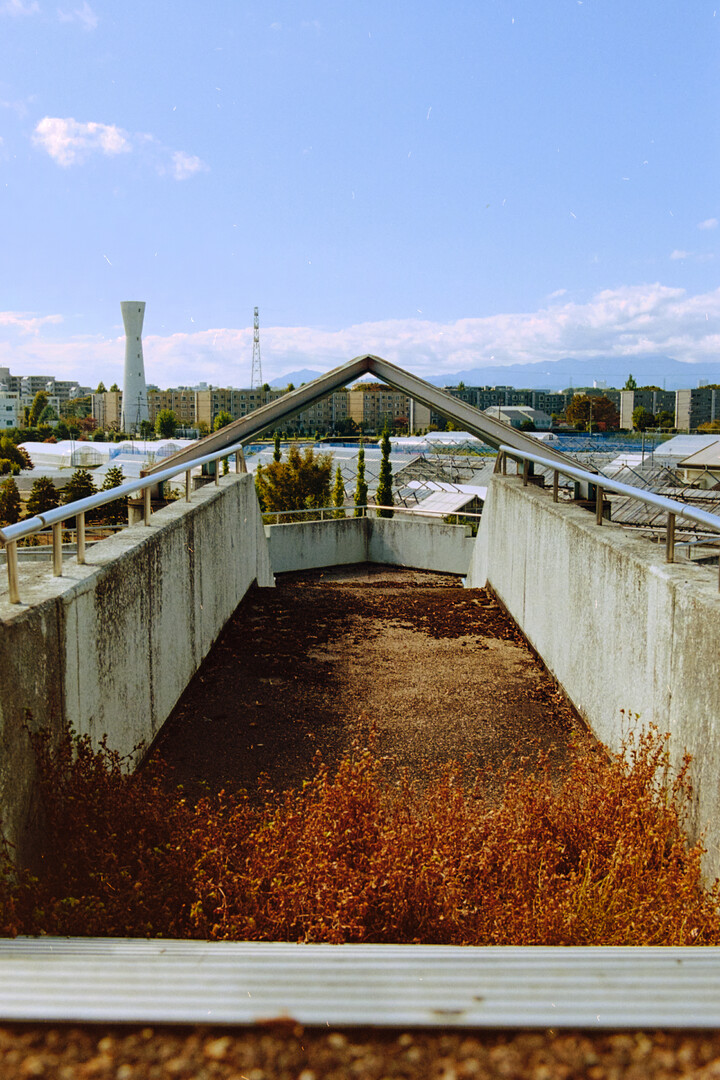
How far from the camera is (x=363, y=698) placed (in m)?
6.57

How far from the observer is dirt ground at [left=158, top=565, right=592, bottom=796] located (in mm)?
5402

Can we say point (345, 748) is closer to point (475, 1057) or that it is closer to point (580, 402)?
point (475, 1057)

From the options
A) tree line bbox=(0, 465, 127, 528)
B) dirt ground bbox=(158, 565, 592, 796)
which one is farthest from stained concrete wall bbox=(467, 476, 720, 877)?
tree line bbox=(0, 465, 127, 528)

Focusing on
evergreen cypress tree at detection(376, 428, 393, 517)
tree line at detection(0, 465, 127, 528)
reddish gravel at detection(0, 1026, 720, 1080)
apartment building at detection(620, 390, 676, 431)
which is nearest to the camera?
reddish gravel at detection(0, 1026, 720, 1080)

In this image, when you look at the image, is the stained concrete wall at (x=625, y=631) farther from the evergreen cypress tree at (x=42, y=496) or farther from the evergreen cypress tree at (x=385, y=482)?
the evergreen cypress tree at (x=42, y=496)

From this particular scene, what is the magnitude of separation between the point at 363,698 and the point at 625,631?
2.37 metres

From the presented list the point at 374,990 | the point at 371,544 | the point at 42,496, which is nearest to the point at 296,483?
the point at 42,496

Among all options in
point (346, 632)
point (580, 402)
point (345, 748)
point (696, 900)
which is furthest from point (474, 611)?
point (580, 402)

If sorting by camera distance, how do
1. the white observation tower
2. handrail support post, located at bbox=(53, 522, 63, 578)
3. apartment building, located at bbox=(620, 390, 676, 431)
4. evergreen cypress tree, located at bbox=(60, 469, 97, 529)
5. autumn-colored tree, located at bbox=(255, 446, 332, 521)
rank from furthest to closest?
the white observation tower, apartment building, located at bbox=(620, 390, 676, 431), evergreen cypress tree, located at bbox=(60, 469, 97, 529), autumn-colored tree, located at bbox=(255, 446, 332, 521), handrail support post, located at bbox=(53, 522, 63, 578)

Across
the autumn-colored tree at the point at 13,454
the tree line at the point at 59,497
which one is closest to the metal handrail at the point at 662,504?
the tree line at the point at 59,497

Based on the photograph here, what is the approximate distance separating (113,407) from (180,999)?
196504 mm

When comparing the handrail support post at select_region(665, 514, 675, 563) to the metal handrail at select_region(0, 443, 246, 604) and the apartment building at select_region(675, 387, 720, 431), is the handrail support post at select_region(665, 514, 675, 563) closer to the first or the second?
the metal handrail at select_region(0, 443, 246, 604)

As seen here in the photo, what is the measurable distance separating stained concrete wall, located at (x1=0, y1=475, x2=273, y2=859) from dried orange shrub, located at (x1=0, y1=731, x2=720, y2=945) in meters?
0.26

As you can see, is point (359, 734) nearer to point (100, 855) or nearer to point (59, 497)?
point (100, 855)
